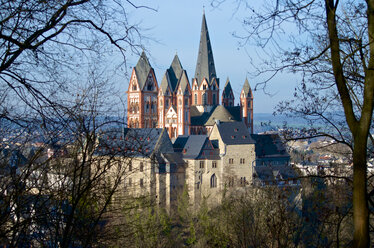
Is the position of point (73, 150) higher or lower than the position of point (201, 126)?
lower

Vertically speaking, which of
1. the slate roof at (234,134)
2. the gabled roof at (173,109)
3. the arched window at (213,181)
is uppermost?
the gabled roof at (173,109)

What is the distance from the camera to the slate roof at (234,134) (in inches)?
1764

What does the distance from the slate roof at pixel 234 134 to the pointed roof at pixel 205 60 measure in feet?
58.0

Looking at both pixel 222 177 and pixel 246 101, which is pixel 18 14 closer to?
pixel 222 177

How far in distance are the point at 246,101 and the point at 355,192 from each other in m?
61.7

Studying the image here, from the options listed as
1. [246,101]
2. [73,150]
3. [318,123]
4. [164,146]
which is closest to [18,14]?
[73,150]

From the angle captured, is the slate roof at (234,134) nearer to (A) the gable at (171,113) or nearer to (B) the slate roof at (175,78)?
(A) the gable at (171,113)

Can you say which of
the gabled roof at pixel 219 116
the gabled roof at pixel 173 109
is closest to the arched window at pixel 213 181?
the gabled roof at pixel 219 116

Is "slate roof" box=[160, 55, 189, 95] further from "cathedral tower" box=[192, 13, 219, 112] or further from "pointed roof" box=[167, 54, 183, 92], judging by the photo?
"cathedral tower" box=[192, 13, 219, 112]

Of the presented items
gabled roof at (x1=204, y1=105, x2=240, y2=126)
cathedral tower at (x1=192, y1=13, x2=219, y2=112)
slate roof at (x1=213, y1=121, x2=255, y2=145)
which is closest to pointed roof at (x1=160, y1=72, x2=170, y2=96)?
cathedral tower at (x1=192, y1=13, x2=219, y2=112)

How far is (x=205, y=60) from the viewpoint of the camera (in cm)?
6381

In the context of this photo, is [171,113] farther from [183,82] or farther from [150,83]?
[150,83]

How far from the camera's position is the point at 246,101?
65.1m

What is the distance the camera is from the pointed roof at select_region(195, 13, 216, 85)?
2486 inches
